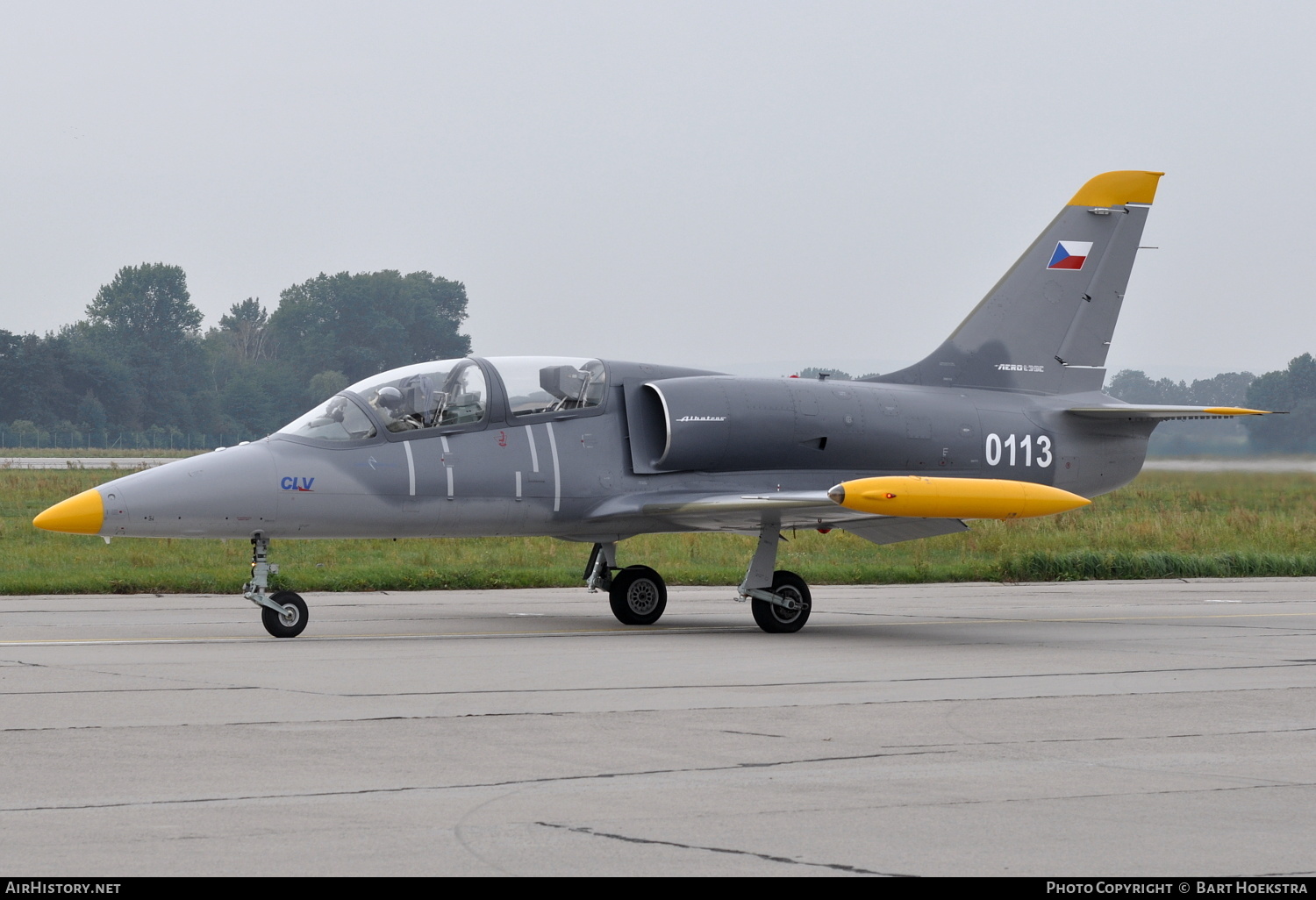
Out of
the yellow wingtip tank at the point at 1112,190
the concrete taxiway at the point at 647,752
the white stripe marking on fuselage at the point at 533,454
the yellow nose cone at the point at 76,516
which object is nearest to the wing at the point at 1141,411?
the yellow wingtip tank at the point at 1112,190

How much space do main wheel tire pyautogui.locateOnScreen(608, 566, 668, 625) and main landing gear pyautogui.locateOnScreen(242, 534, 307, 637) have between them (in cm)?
364

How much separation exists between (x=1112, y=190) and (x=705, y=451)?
21.1 ft

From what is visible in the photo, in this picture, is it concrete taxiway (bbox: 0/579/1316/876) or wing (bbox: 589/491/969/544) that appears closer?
concrete taxiway (bbox: 0/579/1316/876)

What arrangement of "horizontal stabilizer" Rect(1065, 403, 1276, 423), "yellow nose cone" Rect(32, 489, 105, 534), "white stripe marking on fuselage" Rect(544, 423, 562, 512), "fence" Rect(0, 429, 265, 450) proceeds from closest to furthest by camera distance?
"yellow nose cone" Rect(32, 489, 105, 534)
"white stripe marking on fuselage" Rect(544, 423, 562, 512)
"horizontal stabilizer" Rect(1065, 403, 1276, 423)
"fence" Rect(0, 429, 265, 450)

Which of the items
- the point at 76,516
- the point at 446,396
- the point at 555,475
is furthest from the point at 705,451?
the point at 76,516

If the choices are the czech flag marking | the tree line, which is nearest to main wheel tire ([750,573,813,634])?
the czech flag marking

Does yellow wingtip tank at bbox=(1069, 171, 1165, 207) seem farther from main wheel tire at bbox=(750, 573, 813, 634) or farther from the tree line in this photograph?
the tree line

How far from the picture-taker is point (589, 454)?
15289 millimetres

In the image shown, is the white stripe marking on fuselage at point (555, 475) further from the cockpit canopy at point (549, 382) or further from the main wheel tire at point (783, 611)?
the main wheel tire at point (783, 611)

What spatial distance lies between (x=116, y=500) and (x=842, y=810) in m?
8.35

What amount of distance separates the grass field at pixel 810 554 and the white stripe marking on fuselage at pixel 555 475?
6.49 meters

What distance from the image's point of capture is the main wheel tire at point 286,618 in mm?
13539

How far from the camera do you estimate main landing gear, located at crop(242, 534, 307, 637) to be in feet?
44.2

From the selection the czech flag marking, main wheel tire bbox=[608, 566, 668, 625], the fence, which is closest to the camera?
main wheel tire bbox=[608, 566, 668, 625]
